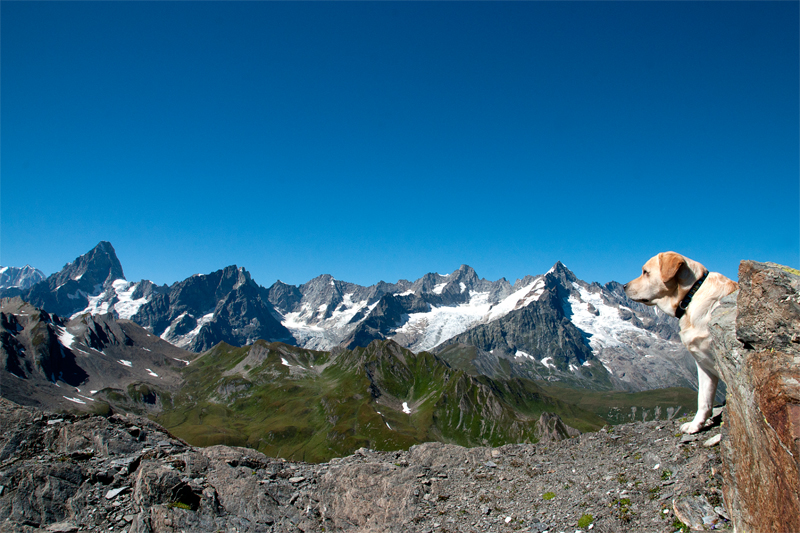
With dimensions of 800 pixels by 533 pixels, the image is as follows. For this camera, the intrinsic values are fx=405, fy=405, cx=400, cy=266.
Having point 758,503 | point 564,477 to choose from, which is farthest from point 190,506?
point 758,503

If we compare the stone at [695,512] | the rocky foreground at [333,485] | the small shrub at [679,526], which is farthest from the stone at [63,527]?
the stone at [695,512]

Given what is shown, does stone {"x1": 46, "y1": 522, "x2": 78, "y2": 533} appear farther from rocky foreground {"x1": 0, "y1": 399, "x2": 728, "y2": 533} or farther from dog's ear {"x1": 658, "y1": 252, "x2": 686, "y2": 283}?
dog's ear {"x1": 658, "y1": 252, "x2": 686, "y2": 283}

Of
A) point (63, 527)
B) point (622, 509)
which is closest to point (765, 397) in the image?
point (622, 509)

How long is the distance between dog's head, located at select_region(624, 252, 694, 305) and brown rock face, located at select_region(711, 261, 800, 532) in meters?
3.39

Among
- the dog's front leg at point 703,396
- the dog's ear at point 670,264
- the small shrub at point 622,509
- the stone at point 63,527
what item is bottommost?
the stone at point 63,527

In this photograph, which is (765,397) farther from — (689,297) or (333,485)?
(333,485)

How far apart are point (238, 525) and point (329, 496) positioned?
4512 mm

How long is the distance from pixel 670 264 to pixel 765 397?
17.6 feet

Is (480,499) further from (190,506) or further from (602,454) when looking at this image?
(190,506)

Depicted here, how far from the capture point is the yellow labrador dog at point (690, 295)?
9906mm

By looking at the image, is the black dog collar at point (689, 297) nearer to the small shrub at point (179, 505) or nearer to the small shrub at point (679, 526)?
the small shrub at point (679, 526)

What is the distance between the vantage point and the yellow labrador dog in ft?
32.5

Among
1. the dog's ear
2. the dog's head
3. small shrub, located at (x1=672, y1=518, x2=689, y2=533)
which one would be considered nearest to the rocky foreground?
small shrub, located at (x1=672, y1=518, x2=689, y2=533)

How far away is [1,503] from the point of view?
54.3ft
